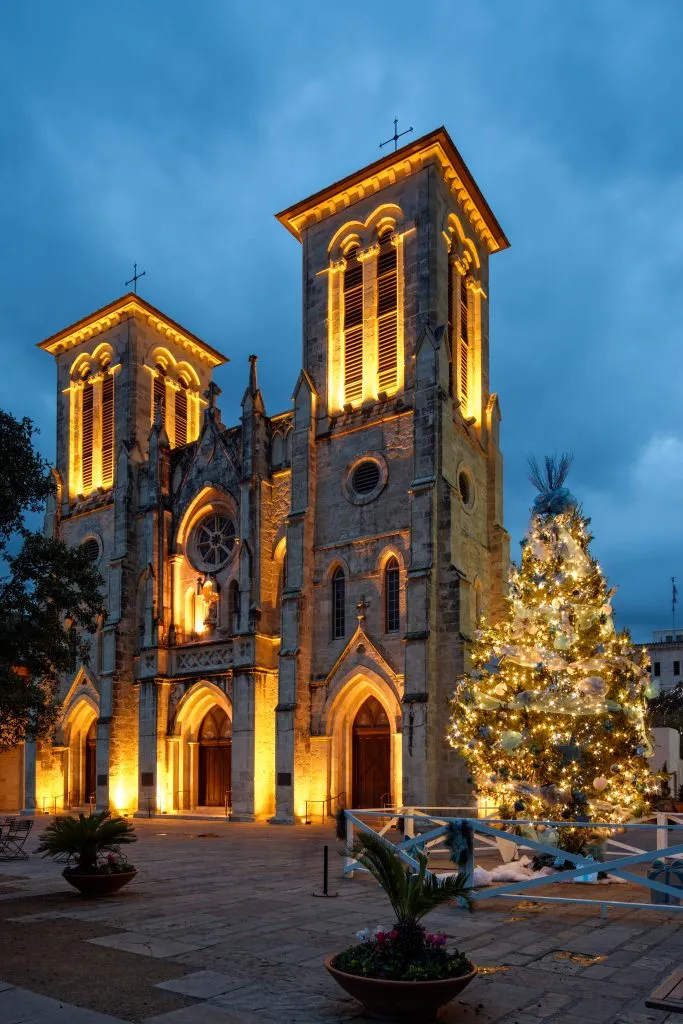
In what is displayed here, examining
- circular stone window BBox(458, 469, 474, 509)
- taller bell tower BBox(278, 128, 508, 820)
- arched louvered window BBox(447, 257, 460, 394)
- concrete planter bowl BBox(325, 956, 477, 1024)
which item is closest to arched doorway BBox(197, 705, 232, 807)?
taller bell tower BBox(278, 128, 508, 820)

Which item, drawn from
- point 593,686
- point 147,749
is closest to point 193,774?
point 147,749

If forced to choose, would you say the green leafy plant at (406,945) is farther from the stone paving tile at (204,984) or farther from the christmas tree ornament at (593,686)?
the christmas tree ornament at (593,686)

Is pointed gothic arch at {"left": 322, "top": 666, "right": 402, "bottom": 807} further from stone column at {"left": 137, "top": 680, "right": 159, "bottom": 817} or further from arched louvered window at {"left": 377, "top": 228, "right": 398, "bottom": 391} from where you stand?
arched louvered window at {"left": 377, "top": 228, "right": 398, "bottom": 391}

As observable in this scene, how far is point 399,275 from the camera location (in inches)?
1153

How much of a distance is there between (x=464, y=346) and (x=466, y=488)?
5.57 m

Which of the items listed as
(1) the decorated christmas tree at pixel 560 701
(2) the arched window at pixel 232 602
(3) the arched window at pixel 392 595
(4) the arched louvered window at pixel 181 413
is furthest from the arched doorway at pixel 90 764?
(1) the decorated christmas tree at pixel 560 701

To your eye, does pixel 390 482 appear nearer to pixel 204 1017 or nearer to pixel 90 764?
pixel 90 764

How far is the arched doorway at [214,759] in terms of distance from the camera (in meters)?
31.0

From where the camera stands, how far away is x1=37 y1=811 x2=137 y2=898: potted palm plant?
41.9 feet

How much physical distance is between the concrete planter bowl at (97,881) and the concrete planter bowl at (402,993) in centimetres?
720

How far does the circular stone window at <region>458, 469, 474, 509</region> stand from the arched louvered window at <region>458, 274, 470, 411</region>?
2756mm

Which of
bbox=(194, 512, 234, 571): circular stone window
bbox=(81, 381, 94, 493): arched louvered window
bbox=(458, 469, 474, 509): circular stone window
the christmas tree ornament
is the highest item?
bbox=(81, 381, 94, 493): arched louvered window

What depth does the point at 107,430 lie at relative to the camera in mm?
38750

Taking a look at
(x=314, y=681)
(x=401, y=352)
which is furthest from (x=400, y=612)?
(x=401, y=352)
